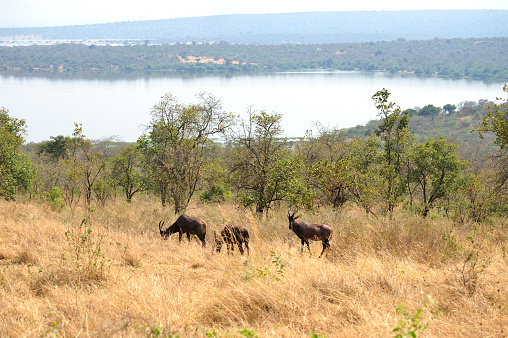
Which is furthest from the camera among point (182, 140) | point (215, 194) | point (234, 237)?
point (215, 194)

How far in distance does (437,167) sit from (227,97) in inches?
3986

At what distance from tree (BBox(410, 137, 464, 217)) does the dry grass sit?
1717cm

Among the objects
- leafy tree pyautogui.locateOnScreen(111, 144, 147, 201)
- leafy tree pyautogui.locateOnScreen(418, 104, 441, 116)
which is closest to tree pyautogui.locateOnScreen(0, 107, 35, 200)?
leafy tree pyautogui.locateOnScreen(111, 144, 147, 201)

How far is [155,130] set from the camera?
19.7 m

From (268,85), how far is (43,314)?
154m

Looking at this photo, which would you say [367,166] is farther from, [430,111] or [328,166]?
[430,111]

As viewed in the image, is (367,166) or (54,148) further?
(54,148)

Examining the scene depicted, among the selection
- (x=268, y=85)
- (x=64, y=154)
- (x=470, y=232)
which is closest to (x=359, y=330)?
(x=470, y=232)

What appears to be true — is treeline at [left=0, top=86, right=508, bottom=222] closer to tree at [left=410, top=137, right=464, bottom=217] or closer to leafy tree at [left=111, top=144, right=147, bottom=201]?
tree at [left=410, top=137, right=464, bottom=217]

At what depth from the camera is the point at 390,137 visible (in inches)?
715

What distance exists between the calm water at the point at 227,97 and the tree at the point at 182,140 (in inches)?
2142

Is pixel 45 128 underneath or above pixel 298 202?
underneath

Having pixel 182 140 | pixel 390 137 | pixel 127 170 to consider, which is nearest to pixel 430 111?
pixel 127 170

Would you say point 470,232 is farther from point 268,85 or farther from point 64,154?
point 268,85
